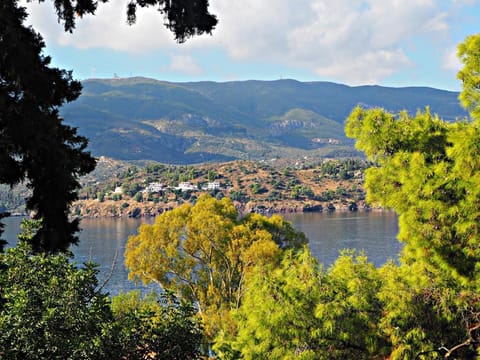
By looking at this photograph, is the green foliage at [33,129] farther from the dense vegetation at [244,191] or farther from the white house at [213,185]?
the white house at [213,185]

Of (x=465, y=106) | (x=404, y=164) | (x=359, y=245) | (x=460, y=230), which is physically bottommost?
(x=359, y=245)

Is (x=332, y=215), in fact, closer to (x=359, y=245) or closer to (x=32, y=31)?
(x=359, y=245)

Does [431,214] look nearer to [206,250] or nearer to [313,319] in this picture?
[313,319]

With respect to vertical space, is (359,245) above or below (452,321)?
below

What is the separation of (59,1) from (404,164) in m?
7.97

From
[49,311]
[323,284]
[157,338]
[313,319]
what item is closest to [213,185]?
[323,284]

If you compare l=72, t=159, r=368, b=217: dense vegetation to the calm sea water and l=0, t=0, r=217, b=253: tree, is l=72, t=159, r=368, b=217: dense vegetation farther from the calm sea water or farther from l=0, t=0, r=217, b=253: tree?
l=0, t=0, r=217, b=253: tree

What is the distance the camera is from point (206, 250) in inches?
1199

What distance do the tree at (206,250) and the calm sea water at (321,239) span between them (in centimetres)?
1998

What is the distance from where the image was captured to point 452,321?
44.6 feet

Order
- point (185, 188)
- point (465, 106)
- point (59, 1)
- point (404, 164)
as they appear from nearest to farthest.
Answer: point (59, 1) < point (404, 164) < point (465, 106) < point (185, 188)

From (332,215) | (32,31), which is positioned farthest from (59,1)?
(332,215)

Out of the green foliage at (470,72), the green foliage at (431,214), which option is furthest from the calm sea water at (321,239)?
the green foliage at (470,72)

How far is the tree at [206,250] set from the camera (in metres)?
29.3
